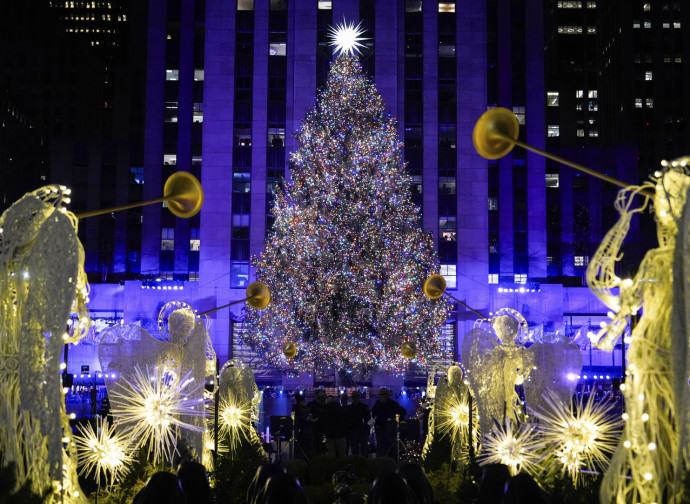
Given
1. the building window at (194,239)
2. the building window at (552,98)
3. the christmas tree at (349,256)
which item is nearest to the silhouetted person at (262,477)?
the christmas tree at (349,256)

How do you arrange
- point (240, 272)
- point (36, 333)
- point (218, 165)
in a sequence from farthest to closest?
1. point (218, 165)
2. point (240, 272)
3. point (36, 333)

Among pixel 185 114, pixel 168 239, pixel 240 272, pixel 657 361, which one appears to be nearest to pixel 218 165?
pixel 185 114

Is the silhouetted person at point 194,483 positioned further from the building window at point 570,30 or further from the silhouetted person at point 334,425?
the building window at point 570,30

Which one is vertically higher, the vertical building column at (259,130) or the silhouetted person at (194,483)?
the vertical building column at (259,130)

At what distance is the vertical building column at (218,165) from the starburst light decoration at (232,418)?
2651cm

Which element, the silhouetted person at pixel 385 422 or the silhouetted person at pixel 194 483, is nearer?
the silhouetted person at pixel 194 483

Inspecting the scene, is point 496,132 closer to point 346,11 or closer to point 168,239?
point 168,239

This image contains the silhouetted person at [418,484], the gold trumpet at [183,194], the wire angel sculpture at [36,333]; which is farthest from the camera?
the silhouetted person at [418,484]

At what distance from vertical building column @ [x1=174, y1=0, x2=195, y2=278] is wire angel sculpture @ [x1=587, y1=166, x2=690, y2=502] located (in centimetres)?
3899

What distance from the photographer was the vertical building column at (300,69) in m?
42.4

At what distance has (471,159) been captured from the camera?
4244 centimetres

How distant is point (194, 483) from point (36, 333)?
346 cm

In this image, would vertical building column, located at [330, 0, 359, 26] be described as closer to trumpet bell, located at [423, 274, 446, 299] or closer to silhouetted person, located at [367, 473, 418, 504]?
trumpet bell, located at [423, 274, 446, 299]

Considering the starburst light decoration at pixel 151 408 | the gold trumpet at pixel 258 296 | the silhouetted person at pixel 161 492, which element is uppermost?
the gold trumpet at pixel 258 296
